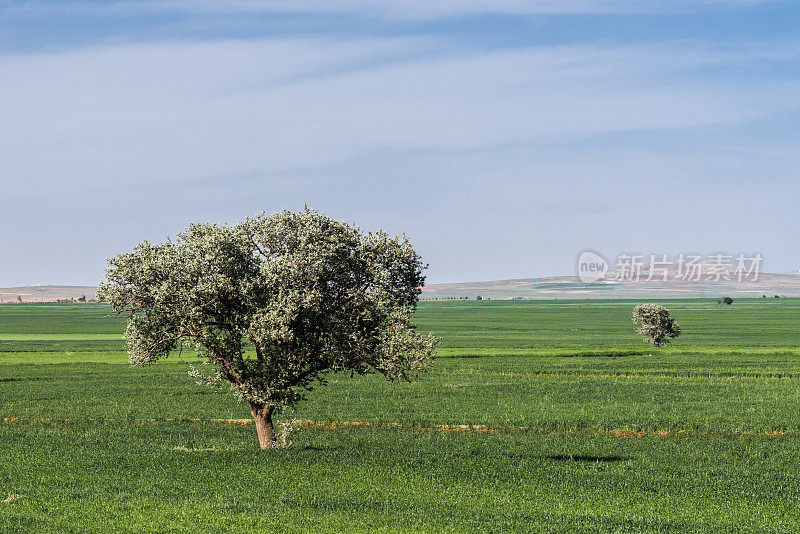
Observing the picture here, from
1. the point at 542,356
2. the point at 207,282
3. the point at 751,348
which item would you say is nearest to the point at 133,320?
the point at 207,282

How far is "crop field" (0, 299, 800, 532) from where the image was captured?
88.3 feet

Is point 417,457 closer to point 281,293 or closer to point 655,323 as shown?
point 281,293

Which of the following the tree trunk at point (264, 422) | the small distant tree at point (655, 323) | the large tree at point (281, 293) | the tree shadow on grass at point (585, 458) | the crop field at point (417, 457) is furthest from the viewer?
the small distant tree at point (655, 323)

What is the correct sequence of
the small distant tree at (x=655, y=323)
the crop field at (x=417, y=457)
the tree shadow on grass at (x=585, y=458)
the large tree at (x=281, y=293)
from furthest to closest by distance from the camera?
the small distant tree at (x=655, y=323)
the tree shadow on grass at (x=585, y=458)
the large tree at (x=281, y=293)
the crop field at (x=417, y=457)

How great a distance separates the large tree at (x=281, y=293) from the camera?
33094 millimetres

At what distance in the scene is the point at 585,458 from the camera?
1559 inches

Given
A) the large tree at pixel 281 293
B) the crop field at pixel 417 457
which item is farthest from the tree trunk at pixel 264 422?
the large tree at pixel 281 293

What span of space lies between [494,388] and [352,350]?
41.1m

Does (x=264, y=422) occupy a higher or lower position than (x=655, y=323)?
higher

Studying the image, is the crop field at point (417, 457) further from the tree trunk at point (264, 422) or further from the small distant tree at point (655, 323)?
the small distant tree at point (655, 323)

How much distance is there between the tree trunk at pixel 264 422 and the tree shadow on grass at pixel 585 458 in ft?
40.9

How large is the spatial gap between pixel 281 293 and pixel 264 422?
8242 millimetres

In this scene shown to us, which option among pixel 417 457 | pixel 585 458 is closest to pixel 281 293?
pixel 417 457

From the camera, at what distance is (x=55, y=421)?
54.8m
